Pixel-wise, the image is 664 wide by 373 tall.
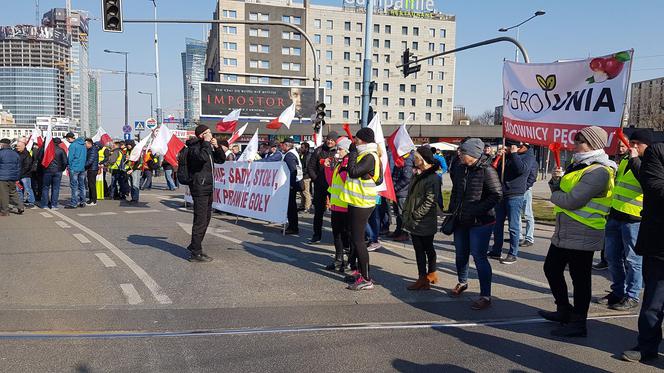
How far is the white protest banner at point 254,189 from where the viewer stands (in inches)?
383

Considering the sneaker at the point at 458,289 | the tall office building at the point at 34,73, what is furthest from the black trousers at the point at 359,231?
the tall office building at the point at 34,73

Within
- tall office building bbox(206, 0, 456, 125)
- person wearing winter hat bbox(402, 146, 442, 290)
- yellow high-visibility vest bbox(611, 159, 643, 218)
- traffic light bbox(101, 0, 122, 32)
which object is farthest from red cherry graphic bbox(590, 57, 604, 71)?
tall office building bbox(206, 0, 456, 125)

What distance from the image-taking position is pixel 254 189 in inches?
417

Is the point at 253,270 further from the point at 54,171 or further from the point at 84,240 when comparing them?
the point at 54,171

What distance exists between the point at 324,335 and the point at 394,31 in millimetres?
91138

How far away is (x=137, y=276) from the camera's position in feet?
21.0

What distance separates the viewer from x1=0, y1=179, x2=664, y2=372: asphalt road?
3.94 meters

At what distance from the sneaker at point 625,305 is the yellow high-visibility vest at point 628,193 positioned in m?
0.95

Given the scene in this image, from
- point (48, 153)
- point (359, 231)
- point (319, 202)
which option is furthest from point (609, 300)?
point (48, 153)

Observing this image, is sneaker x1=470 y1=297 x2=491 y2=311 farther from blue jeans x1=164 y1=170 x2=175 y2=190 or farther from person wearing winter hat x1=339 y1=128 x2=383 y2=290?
blue jeans x1=164 y1=170 x2=175 y2=190

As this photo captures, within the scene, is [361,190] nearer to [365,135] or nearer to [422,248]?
[365,135]

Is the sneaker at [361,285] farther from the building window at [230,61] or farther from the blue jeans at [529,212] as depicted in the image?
the building window at [230,61]

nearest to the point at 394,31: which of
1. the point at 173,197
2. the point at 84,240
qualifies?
the point at 173,197

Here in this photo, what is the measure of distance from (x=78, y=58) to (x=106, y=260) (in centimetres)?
13524
